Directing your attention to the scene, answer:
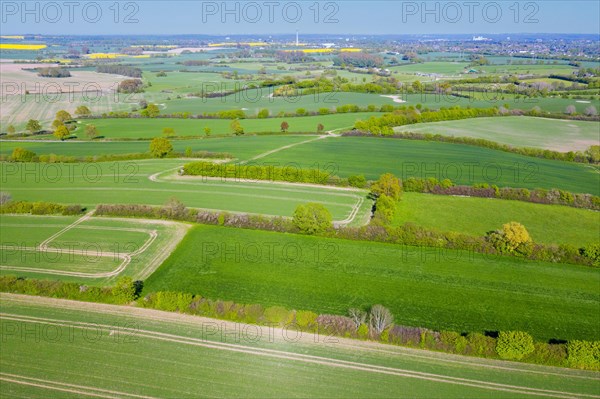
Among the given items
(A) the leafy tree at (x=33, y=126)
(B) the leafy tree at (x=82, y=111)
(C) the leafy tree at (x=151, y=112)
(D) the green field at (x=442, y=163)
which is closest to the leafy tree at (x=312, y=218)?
(D) the green field at (x=442, y=163)

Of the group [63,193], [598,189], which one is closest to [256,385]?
[63,193]

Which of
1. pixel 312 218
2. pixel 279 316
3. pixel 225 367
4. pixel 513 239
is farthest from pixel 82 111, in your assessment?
pixel 513 239

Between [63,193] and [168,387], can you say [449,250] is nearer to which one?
[168,387]

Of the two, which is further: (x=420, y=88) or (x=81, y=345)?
(x=420, y=88)

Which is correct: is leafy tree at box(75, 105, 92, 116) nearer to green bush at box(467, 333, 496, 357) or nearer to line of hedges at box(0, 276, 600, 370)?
line of hedges at box(0, 276, 600, 370)

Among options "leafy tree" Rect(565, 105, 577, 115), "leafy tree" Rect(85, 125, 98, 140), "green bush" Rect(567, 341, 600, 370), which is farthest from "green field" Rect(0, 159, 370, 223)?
"leafy tree" Rect(565, 105, 577, 115)

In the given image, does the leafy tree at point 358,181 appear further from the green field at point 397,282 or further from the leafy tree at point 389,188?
the green field at point 397,282
